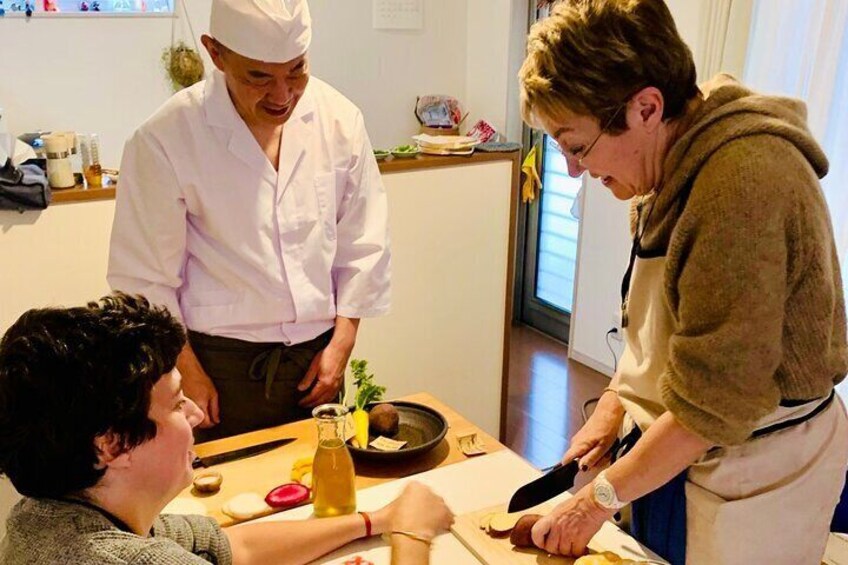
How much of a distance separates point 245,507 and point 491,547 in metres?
0.40

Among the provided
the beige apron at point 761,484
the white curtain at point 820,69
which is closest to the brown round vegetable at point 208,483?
the beige apron at point 761,484

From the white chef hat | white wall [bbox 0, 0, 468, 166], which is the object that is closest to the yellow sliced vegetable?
the white chef hat

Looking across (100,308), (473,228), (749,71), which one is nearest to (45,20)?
(473,228)

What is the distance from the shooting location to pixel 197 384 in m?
1.63

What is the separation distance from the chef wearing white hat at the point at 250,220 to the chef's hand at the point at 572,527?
685 millimetres

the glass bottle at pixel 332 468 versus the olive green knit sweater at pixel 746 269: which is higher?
the olive green knit sweater at pixel 746 269

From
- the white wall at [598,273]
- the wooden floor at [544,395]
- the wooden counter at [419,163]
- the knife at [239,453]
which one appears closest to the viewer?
the knife at [239,453]

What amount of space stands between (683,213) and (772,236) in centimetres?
11

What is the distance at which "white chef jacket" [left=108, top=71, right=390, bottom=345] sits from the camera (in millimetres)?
1558

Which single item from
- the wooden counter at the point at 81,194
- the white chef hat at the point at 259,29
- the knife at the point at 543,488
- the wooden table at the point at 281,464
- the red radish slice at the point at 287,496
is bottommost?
the wooden table at the point at 281,464

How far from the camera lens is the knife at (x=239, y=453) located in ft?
4.58

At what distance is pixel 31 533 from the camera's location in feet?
2.77

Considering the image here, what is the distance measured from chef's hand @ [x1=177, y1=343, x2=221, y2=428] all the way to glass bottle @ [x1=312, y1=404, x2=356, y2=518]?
47 cm

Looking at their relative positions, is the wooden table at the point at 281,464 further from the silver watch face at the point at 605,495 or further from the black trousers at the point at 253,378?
the silver watch face at the point at 605,495
